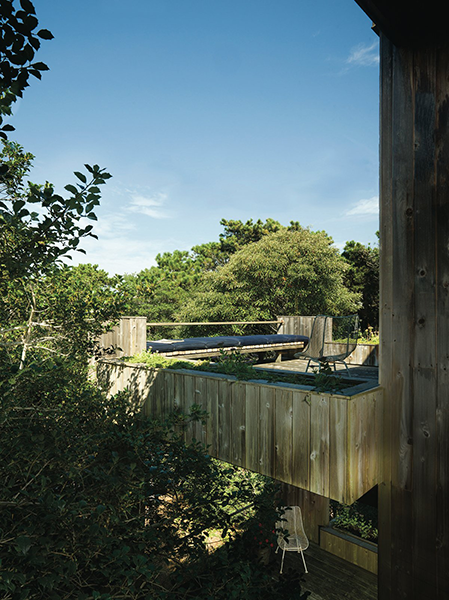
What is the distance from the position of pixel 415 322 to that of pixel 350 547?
5.50m

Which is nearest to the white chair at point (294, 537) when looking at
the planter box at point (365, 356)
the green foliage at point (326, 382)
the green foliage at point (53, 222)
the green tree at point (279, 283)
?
the planter box at point (365, 356)

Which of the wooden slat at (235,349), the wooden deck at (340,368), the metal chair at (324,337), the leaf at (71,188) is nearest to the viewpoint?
the leaf at (71,188)

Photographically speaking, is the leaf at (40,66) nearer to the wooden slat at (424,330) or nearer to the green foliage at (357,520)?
the wooden slat at (424,330)

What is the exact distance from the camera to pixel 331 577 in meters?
5.75

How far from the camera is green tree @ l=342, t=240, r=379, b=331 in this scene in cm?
1714

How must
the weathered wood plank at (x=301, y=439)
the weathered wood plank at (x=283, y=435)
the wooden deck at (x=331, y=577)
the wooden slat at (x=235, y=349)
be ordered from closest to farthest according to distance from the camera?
the weathered wood plank at (x=301, y=439) < the weathered wood plank at (x=283, y=435) < the wooden deck at (x=331, y=577) < the wooden slat at (x=235, y=349)

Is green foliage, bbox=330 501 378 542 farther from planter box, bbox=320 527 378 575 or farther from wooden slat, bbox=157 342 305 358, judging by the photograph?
wooden slat, bbox=157 342 305 358

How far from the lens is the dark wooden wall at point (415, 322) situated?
2.49 meters

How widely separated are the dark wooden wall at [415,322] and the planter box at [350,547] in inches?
162

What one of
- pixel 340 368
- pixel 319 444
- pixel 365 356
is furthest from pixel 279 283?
pixel 319 444

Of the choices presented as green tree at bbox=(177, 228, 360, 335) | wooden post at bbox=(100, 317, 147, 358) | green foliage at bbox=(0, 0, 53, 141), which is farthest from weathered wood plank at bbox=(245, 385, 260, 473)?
green tree at bbox=(177, 228, 360, 335)

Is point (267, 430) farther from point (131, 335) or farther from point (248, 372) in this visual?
point (131, 335)

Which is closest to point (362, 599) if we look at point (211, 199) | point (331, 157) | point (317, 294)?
point (317, 294)

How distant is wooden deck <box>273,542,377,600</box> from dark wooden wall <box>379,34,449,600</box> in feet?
10.5
